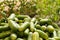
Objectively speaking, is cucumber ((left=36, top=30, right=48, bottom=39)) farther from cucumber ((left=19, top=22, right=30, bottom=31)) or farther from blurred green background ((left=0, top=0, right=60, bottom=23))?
blurred green background ((left=0, top=0, right=60, bottom=23))

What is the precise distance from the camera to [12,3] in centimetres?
437

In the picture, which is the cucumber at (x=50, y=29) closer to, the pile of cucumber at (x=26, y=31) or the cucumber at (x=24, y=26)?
the pile of cucumber at (x=26, y=31)

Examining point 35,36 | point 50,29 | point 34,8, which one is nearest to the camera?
point 35,36

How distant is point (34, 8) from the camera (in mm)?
4535

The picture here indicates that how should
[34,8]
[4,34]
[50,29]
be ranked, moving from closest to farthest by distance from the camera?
[4,34], [50,29], [34,8]

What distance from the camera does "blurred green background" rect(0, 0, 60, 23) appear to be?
13.5 ft

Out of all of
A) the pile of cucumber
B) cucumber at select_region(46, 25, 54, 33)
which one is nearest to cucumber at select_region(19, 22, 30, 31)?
the pile of cucumber

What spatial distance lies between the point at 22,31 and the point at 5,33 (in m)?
0.23

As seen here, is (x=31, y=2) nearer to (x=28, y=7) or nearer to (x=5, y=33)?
(x=28, y=7)

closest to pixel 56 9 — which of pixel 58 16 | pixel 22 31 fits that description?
pixel 58 16

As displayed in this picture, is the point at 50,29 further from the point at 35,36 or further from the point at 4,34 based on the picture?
the point at 4,34

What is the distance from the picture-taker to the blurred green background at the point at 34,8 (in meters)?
4.11

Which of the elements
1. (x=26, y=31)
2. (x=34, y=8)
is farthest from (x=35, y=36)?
(x=34, y=8)

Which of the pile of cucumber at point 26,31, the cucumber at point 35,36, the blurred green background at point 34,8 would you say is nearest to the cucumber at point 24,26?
the pile of cucumber at point 26,31
